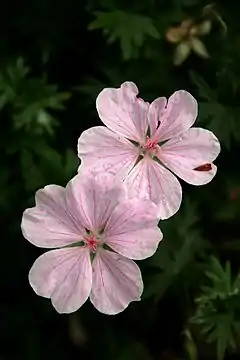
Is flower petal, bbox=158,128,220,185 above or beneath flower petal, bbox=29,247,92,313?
above

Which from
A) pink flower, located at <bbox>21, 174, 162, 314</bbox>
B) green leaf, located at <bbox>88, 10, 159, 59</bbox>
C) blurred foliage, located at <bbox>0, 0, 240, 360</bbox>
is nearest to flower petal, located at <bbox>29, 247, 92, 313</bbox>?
pink flower, located at <bbox>21, 174, 162, 314</bbox>

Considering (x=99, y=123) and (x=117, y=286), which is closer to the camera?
(x=117, y=286)

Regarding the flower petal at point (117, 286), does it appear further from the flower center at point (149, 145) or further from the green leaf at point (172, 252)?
the green leaf at point (172, 252)

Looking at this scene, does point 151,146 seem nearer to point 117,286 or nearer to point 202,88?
point 117,286

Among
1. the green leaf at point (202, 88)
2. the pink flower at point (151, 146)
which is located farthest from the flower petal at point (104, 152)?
the green leaf at point (202, 88)

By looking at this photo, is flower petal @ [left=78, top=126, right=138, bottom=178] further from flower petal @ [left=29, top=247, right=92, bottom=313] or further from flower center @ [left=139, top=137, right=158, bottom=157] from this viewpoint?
flower petal @ [left=29, top=247, right=92, bottom=313]

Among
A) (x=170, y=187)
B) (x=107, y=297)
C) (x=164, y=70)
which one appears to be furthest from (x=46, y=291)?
(x=164, y=70)

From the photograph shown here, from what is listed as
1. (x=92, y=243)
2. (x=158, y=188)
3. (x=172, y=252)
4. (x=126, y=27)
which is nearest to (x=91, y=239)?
(x=92, y=243)
